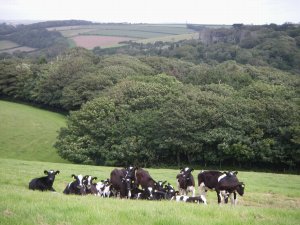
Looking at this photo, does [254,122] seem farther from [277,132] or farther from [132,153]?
[132,153]

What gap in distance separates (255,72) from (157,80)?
1058 inches

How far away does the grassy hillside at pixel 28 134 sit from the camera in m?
60.3

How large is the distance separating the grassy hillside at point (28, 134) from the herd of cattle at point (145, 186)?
40044mm

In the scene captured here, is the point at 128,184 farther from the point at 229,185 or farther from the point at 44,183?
the point at 229,185

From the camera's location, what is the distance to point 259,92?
60.6 meters

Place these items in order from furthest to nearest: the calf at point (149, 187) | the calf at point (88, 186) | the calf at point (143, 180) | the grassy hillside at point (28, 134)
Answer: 1. the grassy hillside at point (28, 134)
2. the calf at point (143, 180)
3. the calf at point (88, 186)
4. the calf at point (149, 187)

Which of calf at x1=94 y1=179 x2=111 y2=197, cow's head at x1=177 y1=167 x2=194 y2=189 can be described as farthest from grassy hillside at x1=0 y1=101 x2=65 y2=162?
cow's head at x1=177 y1=167 x2=194 y2=189

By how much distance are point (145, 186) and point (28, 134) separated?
53.8m

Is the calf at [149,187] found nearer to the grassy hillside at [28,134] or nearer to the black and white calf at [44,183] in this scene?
the black and white calf at [44,183]

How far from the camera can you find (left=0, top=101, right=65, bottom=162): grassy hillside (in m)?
60.3

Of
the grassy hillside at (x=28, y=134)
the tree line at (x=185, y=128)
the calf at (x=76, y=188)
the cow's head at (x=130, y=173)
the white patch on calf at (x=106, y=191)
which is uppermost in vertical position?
the cow's head at (x=130, y=173)

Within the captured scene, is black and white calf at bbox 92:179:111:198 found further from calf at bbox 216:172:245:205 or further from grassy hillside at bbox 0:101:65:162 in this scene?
grassy hillside at bbox 0:101:65:162

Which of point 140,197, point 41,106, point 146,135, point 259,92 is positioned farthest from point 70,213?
point 41,106

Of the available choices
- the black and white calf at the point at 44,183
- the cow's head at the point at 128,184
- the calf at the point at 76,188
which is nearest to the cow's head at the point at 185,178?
the cow's head at the point at 128,184
